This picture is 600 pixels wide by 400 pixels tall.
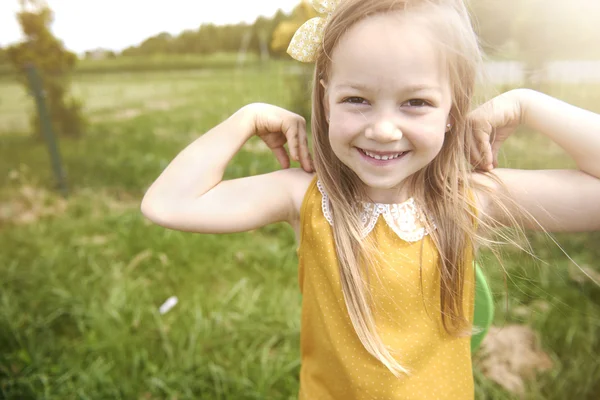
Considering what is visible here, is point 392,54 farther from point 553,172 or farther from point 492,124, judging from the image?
point 553,172

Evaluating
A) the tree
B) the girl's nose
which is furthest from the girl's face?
the tree

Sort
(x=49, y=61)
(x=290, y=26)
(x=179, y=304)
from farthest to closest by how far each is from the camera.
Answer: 1. (x=49, y=61)
2. (x=290, y=26)
3. (x=179, y=304)

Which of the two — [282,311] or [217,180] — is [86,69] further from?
[217,180]

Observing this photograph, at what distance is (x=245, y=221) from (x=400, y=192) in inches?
14.4

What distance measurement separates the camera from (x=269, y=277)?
8.66 feet

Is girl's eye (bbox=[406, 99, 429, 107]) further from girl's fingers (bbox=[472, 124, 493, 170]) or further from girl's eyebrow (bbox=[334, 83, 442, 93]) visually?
girl's fingers (bbox=[472, 124, 493, 170])

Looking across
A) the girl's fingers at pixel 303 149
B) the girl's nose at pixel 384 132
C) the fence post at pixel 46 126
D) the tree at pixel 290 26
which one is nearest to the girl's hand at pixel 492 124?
the girl's nose at pixel 384 132

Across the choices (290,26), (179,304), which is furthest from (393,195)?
(290,26)

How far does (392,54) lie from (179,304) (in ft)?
6.44

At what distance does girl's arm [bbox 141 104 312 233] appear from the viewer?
3.66ft

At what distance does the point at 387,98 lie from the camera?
0.89m

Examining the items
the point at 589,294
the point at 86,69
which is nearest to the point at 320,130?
the point at 589,294

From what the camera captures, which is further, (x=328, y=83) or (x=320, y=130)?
(x=320, y=130)

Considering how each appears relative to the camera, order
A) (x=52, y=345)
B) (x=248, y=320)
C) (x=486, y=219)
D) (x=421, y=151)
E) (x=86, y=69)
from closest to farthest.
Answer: (x=421, y=151) < (x=486, y=219) < (x=52, y=345) < (x=248, y=320) < (x=86, y=69)
